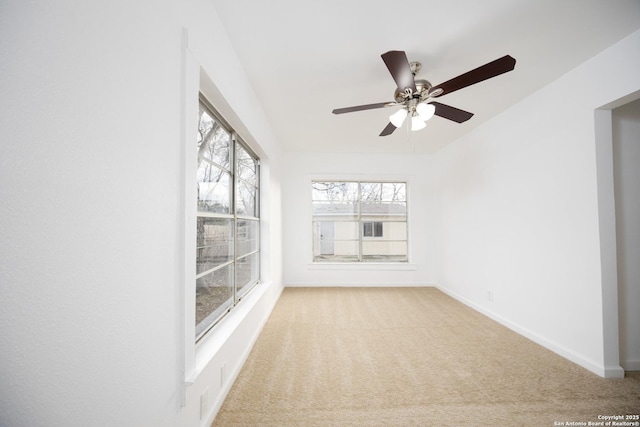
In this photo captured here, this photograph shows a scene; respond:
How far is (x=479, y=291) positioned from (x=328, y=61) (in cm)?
355

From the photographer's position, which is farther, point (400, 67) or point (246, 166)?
point (246, 166)

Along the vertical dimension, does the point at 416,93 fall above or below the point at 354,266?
above

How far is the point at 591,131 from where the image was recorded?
228cm

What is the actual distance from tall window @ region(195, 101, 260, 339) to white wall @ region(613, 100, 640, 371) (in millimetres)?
3257

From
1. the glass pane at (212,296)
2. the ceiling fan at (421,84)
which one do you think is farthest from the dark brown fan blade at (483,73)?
the glass pane at (212,296)

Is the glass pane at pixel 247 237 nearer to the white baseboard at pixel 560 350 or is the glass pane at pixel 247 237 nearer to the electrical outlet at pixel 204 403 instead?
the electrical outlet at pixel 204 403

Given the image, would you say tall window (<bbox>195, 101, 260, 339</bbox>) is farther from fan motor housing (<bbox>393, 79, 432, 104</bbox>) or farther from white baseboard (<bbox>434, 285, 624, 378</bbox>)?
white baseboard (<bbox>434, 285, 624, 378</bbox>)

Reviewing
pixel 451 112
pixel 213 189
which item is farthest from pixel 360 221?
pixel 213 189

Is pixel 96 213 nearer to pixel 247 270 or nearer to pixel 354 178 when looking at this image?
pixel 247 270

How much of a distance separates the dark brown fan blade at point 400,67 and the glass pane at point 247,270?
6.84 feet

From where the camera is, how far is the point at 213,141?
6.81ft

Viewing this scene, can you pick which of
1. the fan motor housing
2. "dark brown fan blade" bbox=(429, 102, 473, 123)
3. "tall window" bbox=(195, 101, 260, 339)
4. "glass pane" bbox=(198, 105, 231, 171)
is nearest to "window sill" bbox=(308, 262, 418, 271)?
"tall window" bbox=(195, 101, 260, 339)

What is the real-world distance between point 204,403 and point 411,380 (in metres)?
1.49

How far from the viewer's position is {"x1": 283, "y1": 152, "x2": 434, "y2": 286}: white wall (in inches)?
207
